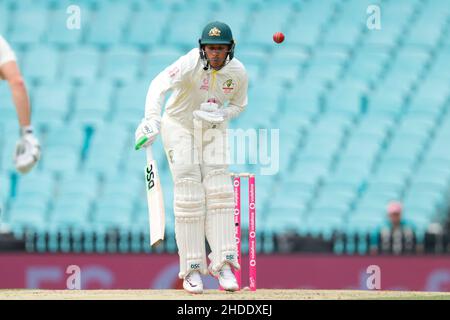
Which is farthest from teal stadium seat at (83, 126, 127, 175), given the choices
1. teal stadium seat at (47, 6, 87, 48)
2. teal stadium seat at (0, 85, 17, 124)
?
teal stadium seat at (47, 6, 87, 48)

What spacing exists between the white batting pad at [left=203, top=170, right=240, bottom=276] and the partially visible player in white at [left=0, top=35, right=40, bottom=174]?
197cm

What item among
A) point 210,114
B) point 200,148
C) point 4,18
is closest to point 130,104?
point 4,18

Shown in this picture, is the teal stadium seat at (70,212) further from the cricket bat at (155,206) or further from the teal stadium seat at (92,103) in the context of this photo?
the cricket bat at (155,206)

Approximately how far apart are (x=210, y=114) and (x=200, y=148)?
267 mm

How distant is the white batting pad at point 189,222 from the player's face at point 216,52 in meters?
0.81

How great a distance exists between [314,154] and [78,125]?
3.02m

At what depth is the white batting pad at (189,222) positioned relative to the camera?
29.3 feet

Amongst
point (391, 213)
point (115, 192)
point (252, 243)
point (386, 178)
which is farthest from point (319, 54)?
point (252, 243)

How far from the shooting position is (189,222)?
8961 mm

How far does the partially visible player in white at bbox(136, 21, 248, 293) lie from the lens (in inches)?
351

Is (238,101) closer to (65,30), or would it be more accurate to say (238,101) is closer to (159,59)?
(159,59)

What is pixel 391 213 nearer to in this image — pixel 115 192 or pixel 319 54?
pixel 115 192

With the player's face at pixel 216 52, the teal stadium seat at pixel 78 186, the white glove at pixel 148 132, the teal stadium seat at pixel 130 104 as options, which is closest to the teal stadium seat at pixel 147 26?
the teal stadium seat at pixel 130 104

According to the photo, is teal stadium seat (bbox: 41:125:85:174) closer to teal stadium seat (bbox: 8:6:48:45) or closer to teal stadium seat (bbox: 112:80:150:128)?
teal stadium seat (bbox: 112:80:150:128)
